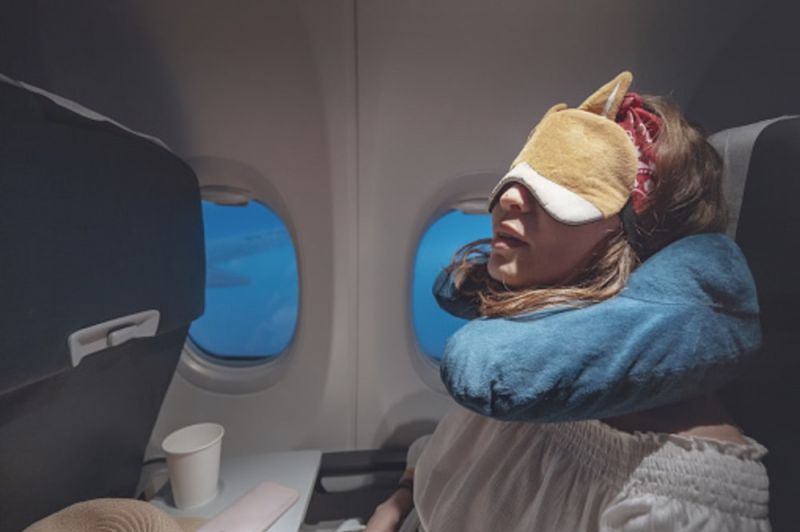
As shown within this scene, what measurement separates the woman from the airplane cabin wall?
0.53m

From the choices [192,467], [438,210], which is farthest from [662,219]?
[192,467]

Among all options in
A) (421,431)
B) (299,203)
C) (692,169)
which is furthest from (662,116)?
(421,431)

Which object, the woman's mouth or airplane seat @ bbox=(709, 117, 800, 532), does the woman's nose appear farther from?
airplane seat @ bbox=(709, 117, 800, 532)

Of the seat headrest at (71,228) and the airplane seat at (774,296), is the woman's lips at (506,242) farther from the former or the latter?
the seat headrest at (71,228)

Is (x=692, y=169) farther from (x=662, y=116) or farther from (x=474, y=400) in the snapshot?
(x=474, y=400)

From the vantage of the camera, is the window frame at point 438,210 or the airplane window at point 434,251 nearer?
the window frame at point 438,210

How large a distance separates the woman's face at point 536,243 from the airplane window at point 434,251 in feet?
2.23

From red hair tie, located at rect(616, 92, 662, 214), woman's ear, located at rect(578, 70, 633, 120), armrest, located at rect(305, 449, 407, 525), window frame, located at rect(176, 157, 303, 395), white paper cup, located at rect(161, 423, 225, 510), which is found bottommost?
armrest, located at rect(305, 449, 407, 525)

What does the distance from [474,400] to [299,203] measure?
2.88 ft

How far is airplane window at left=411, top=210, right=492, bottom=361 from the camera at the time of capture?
1.31 m

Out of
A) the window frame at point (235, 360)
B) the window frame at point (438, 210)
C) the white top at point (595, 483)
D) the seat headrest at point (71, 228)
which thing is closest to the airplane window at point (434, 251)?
the window frame at point (438, 210)

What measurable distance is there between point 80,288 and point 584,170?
83 cm

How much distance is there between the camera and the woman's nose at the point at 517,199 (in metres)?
0.56

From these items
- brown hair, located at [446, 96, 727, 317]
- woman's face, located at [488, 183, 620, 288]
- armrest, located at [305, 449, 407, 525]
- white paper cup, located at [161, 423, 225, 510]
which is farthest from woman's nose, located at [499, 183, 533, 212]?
armrest, located at [305, 449, 407, 525]
